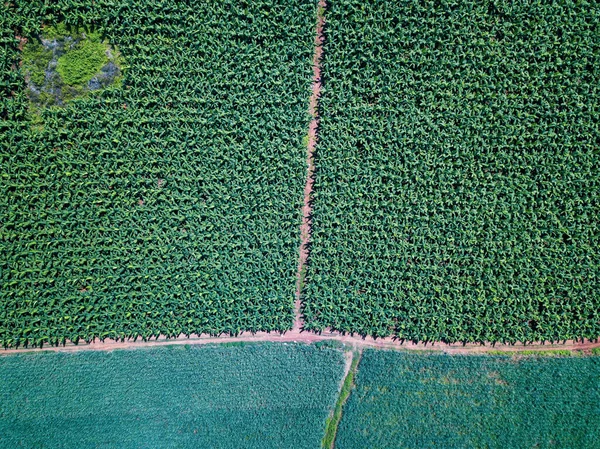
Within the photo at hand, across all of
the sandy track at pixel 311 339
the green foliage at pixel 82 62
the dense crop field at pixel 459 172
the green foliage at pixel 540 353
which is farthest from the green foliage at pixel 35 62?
the green foliage at pixel 540 353

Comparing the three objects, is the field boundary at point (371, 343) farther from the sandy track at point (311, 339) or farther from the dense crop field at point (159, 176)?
the dense crop field at point (159, 176)

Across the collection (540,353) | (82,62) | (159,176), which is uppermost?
(82,62)

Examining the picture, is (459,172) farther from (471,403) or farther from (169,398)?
(169,398)

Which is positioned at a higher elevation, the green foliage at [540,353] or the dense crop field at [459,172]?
the dense crop field at [459,172]

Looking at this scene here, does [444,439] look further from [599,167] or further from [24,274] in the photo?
[24,274]

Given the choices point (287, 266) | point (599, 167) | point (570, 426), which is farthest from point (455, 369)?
point (599, 167)

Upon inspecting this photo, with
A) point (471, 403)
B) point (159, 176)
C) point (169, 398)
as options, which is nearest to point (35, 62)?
point (159, 176)
